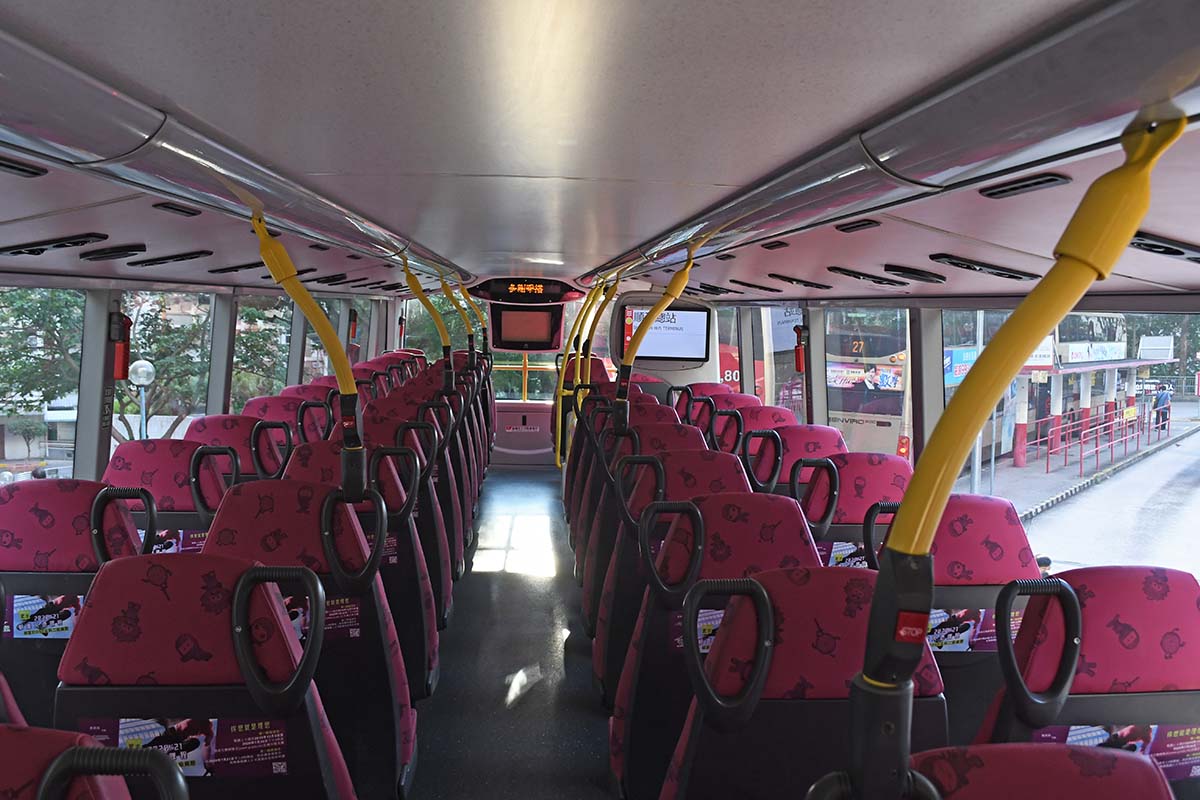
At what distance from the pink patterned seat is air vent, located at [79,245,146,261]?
373 cm

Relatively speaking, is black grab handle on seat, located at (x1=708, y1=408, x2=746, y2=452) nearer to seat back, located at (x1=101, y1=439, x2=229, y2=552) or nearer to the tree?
seat back, located at (x1=101, y1=439, x2=229, y2=552)

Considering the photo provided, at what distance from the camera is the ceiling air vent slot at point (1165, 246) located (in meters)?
2.94

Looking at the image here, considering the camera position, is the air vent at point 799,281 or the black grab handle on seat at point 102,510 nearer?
the black grab handle on seat at point 102,510

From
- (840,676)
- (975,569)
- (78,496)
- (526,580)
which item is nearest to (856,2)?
(840,676)

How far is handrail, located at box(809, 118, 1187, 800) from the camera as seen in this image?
99cm

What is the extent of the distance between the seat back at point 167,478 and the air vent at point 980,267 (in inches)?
145

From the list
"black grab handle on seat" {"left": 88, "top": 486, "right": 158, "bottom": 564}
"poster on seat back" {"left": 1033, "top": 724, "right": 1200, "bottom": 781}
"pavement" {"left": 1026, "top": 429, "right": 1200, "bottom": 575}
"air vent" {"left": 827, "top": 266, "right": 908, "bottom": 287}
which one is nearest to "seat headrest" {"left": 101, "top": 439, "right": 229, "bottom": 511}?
"black grab handle on seat" {"left": 88, "top": 486, "right": 158, "bottom": 564}

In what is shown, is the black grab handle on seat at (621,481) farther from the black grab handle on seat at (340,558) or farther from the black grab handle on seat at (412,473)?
the black grab handle on seat at (340,558)

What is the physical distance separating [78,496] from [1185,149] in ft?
10.6

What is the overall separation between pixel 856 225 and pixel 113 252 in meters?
4.09

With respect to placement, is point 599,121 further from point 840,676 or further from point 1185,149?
point 840,676

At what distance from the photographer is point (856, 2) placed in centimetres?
137

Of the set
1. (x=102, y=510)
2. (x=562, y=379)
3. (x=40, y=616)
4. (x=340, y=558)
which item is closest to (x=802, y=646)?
(x=340, y=558)

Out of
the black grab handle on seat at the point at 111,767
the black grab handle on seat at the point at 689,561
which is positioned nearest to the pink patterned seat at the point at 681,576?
the black grab handle on seat at the point at 689,561
